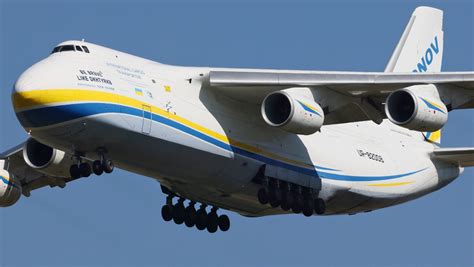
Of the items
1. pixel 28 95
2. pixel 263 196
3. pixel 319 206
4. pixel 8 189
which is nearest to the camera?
pixel 28 95

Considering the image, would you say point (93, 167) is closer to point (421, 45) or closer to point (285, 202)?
point (285, 202)

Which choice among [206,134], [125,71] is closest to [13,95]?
[125,71]

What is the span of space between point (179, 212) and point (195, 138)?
9.02ft

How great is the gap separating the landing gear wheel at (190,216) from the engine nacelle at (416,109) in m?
4.27

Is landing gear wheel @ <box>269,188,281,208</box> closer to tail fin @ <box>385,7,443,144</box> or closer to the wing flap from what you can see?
the wing flap

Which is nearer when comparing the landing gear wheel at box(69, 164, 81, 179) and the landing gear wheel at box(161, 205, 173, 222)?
the landing gear wheel at box(69, 164, 81, 179)

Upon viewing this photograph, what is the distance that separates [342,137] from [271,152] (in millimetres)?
2096

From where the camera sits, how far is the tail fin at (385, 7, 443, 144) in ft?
86.1

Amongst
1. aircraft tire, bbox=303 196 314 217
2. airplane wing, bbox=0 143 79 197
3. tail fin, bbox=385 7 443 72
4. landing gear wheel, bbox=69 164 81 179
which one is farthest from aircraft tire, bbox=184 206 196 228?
tail fin, bbox=385 7 443 72

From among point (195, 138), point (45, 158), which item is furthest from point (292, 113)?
point (45, 158)

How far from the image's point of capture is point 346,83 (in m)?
20.9

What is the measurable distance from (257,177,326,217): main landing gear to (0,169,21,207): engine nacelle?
4.81m

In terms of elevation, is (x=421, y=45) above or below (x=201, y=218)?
above

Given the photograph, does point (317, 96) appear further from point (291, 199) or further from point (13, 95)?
point (13, 95)
